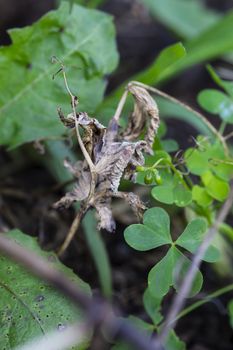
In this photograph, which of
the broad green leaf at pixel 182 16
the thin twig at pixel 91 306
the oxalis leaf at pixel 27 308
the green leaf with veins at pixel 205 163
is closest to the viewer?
the thin twig at pixel 91 306

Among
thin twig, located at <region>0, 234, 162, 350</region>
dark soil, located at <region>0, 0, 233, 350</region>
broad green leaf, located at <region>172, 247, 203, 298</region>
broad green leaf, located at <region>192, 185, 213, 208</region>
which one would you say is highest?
thin twig, located at <region>0, 234, 162, 350</region>

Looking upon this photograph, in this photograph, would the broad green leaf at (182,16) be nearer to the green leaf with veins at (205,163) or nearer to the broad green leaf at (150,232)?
the green leaf with veins at (205,163)

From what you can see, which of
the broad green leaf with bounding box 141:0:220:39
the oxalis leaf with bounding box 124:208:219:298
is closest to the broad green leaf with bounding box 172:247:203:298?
the oxalis leaf with bounding box 124:208:219:298

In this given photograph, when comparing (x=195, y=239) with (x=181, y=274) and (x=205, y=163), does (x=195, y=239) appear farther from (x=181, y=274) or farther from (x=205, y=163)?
(x=205, y=163)

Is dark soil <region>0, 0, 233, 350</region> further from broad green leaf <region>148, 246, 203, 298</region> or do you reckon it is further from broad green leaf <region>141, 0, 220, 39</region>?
broad green leaf <region>141, 0, 220, 39</region>

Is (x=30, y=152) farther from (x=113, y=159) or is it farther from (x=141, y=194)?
(x=113, y=159)

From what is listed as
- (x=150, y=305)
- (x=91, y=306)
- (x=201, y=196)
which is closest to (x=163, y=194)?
(x=201, y=196)

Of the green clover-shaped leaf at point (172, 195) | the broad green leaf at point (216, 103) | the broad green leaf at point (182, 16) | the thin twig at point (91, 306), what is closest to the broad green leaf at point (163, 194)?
the green clover-shaped leaf at point (172, 195)
